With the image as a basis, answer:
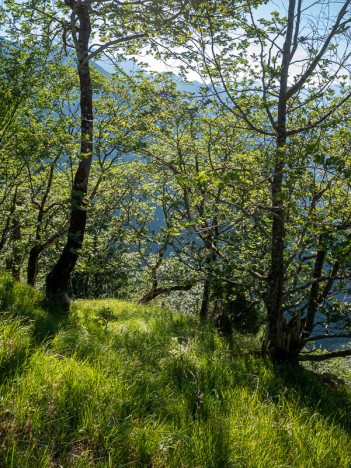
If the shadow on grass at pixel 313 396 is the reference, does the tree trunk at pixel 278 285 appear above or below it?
above

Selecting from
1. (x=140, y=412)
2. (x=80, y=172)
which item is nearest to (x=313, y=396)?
(x=140, y=412)

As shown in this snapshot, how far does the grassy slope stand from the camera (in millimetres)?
2525

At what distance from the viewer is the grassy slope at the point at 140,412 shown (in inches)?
99.4

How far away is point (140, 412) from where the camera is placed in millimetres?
3076

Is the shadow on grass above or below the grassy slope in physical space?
below

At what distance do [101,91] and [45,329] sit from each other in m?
11.2

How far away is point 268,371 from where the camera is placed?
5.41 meters

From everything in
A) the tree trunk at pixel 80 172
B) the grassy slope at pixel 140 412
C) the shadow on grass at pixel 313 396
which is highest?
the tree trunk at pixel 80 172

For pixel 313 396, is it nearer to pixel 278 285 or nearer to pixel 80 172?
pixel 278 285

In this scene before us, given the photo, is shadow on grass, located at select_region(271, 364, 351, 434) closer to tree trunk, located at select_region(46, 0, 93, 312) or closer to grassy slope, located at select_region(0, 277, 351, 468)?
grassy slope, located at select_region(0, 277, 351, 468)

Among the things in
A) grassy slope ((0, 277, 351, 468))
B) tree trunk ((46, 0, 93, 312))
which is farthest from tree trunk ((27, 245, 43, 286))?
grassy slope ((0, 277, 351, 468))

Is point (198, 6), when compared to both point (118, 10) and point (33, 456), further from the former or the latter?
point (33, 456)

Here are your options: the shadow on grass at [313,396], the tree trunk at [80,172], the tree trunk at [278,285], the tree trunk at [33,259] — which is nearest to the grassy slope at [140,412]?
the shadow on grass at [313,396]

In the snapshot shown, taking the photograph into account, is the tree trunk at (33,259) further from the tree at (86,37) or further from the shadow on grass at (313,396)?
the shadow on grass at (313,396)
